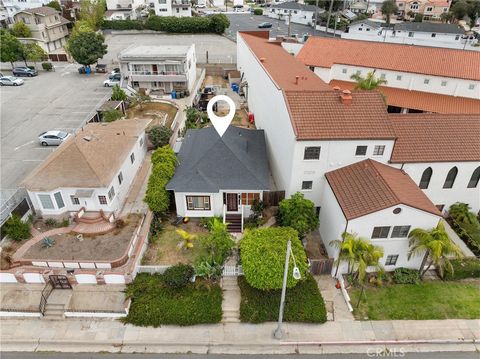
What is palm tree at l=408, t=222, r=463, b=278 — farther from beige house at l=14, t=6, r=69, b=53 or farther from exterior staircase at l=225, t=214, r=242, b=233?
beige house at l=14, t=6, r=69, b=53

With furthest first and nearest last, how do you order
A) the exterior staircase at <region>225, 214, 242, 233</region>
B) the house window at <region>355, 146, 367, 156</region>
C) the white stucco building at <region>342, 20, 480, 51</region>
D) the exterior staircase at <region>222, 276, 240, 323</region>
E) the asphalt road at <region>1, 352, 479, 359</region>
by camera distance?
the white stucco building at <region>342, 20, 480, 51</region> < the exterior staircase at <region>225, 214, 242, 233</region> < the house window at <region>355, 146, 367, 156</region> < the exterior staircase at <region>222, 276, 240, 323</region> < the asphalt road at <region>1, 352, 479, 359</region>

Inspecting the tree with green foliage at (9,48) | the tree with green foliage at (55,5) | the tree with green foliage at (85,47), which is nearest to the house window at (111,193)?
the tree with green foliage at (85,47)

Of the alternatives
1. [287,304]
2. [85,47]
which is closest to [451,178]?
[287,304]

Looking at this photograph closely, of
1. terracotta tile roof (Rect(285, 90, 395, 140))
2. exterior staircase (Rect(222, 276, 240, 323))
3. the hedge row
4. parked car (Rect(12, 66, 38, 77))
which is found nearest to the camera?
exterior staircase (Rect(222, 276, 240, 323))

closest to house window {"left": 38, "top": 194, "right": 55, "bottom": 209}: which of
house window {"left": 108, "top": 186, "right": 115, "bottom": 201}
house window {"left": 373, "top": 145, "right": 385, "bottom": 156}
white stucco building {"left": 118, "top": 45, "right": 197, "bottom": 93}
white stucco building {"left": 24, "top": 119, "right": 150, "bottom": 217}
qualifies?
white stucco building {"left": 24, "top": 119, "right": 150, "bottom": 217}

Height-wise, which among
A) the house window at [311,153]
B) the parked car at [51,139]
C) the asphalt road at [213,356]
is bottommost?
the asphalt road at [213,356]

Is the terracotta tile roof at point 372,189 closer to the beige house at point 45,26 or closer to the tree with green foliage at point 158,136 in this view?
the tree with green foliage at point 158,136
